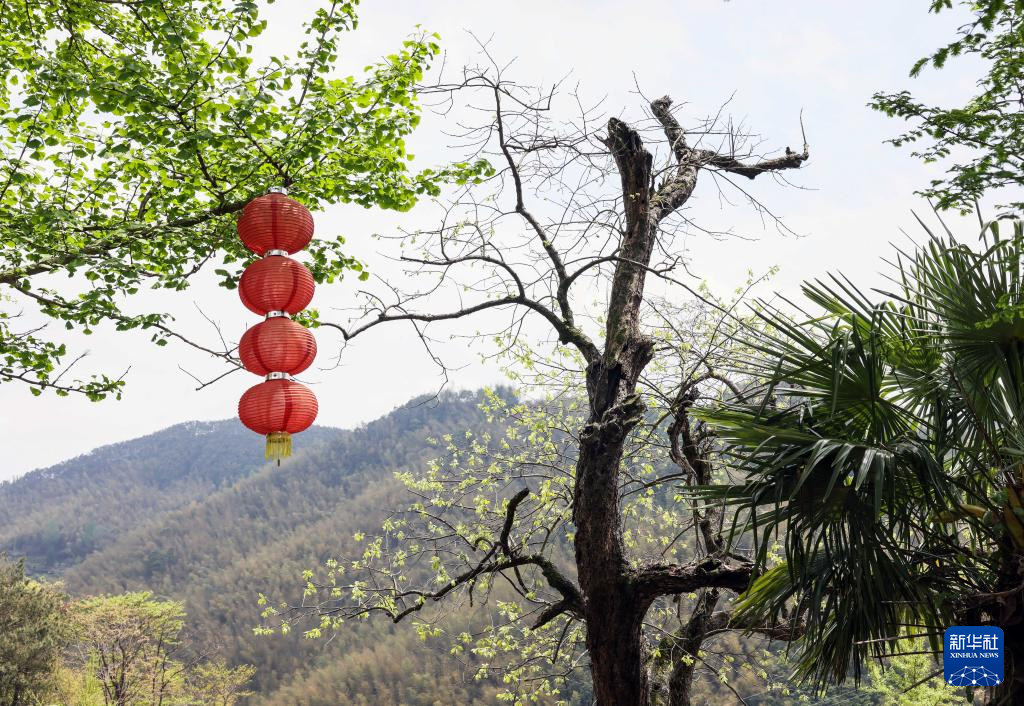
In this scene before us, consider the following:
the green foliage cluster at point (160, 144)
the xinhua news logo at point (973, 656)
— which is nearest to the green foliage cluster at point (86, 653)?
the green foliage cluster at point (160, 144)

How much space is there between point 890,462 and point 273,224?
112 inches

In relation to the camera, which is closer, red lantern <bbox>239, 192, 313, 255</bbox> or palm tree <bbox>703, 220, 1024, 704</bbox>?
palm tree <bbox>703, 220, 1024, 704</bbox>

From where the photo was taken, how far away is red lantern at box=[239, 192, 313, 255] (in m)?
3.48

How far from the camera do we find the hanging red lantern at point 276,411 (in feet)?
10.7

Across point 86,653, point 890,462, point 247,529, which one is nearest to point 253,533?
point 247,529

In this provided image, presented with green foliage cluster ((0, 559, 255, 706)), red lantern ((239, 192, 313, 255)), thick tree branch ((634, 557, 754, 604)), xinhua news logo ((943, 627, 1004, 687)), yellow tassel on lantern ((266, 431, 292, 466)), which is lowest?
green foliage cluster ((0, 559, 255, 706))

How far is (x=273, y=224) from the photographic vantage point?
3.47 metres

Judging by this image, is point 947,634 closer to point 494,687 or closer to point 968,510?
point 968,510

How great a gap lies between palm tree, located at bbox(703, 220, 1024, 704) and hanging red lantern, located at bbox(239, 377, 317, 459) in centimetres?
187

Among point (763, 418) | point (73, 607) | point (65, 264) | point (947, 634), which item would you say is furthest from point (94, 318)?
point (73, 607)

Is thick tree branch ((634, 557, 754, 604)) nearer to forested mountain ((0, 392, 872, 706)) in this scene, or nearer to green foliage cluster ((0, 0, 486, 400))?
green foliage cluster ((0, 0, 486, 400))

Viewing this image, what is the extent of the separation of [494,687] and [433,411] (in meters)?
20.7

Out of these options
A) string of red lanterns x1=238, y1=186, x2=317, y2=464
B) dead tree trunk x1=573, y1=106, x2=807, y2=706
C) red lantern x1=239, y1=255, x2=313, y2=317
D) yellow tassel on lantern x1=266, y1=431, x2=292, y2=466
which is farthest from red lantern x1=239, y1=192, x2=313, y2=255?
dead tree trunk x1=573, y1=106, x2=807, y2=706

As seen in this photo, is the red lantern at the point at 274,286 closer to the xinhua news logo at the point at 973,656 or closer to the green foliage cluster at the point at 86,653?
the xinhua news logo at the point at 973,656
